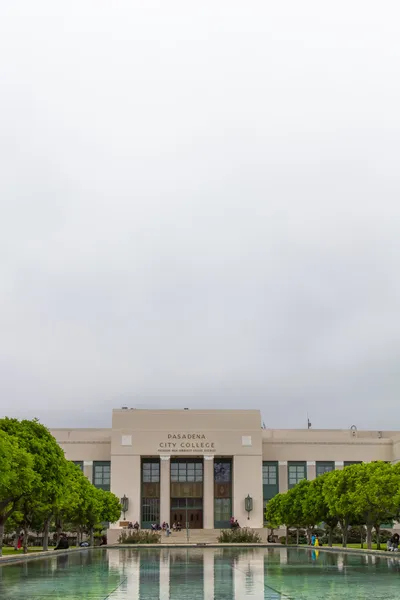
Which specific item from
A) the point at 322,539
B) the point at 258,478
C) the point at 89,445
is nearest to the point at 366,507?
the point at 322,539

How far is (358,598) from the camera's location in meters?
19.0

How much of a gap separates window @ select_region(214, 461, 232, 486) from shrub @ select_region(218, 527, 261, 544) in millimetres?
12955

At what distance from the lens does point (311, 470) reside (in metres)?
96.8

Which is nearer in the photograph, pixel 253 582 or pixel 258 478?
pixel 253 582

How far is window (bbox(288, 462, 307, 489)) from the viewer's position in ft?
319

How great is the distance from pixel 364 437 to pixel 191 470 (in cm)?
2426

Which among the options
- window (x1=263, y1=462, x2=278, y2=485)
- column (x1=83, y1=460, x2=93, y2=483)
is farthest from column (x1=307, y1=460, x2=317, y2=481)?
column (x1=83, y1=460, x2=93, y2=483)

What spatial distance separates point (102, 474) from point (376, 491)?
51686mm

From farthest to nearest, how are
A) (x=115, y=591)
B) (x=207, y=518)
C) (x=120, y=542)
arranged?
(x=207, y=518) → (x=120, y=542) → (x=115, y=591)

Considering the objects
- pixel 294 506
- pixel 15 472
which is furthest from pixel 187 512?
pixel 15 472

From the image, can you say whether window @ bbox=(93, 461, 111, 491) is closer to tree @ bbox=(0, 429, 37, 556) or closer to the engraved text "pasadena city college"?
the engraved text "pasadena city college"

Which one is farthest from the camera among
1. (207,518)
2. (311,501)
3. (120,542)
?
(207,518)

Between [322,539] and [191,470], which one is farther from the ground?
[191,470]

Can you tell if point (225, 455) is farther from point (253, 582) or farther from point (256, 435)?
point (253, 582)
